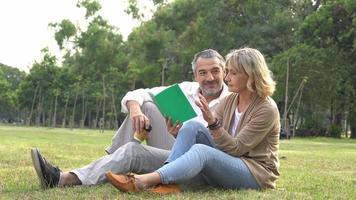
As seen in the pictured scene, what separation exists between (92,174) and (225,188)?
3.91 feet

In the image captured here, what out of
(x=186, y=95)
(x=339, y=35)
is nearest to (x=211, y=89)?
(x=186, y=95)

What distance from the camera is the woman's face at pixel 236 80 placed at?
4714mm

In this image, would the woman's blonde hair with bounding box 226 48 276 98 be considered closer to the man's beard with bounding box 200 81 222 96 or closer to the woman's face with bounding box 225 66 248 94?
the woman's face with bounding box 225 66 248 94

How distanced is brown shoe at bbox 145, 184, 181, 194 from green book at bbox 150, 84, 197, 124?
74 centimetres

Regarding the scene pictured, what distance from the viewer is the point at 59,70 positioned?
2458 inches

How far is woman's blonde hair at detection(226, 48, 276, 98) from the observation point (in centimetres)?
463

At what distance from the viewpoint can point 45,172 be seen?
499cm

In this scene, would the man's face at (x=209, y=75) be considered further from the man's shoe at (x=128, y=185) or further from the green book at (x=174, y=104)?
the man's shoe at (x=128, y=185)

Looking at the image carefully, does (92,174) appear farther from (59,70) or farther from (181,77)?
(59,70)

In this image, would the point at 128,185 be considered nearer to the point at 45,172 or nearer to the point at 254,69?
the point at 45,172

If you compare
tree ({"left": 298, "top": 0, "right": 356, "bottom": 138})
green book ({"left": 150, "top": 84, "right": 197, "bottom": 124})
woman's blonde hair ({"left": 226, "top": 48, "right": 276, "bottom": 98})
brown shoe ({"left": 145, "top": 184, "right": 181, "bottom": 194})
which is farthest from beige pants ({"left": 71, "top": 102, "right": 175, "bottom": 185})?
tree ({"left": 298, "top": 0, "right": 356, "bottom": 138})

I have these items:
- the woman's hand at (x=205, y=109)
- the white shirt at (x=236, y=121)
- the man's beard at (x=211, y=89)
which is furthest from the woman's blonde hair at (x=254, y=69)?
the man's beard at (x=211, y=89)

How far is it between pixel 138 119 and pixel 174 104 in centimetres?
39

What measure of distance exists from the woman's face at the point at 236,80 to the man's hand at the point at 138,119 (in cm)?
92
